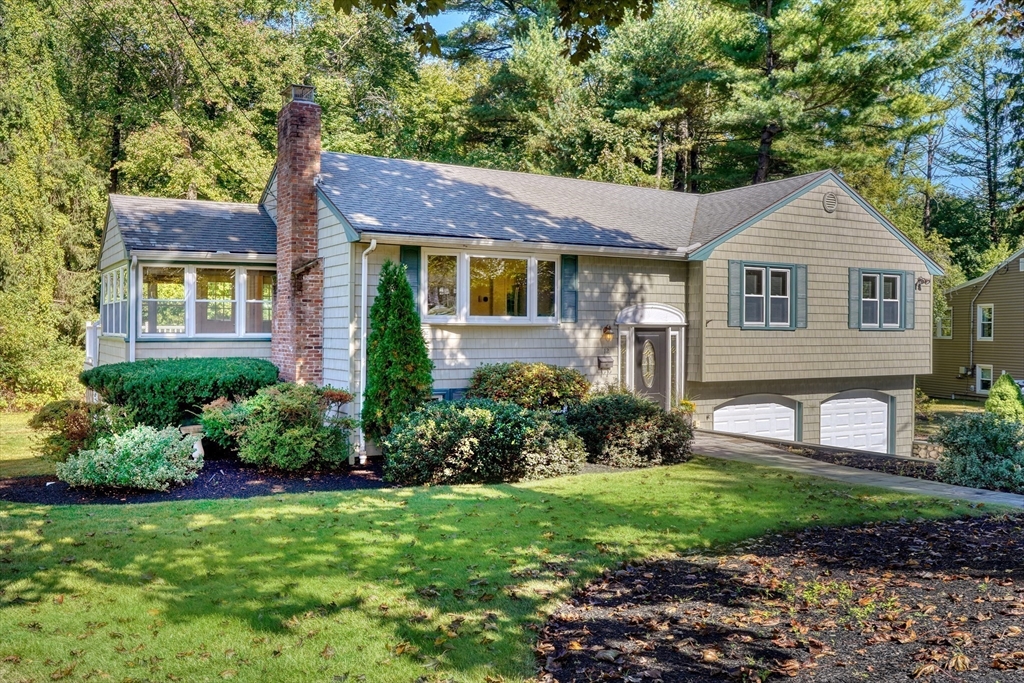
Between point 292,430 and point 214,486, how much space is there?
4.78 ft

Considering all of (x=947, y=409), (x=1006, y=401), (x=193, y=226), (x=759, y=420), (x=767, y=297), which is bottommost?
(x=947, y=409)

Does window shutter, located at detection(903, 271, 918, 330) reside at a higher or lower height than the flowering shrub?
higher

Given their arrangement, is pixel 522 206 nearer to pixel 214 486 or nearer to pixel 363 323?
pixel 363 323

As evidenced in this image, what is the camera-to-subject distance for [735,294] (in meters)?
15.4

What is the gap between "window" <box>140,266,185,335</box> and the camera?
15.7 meters

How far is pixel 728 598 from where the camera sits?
5570 millimetres

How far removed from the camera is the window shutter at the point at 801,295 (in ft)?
52.9

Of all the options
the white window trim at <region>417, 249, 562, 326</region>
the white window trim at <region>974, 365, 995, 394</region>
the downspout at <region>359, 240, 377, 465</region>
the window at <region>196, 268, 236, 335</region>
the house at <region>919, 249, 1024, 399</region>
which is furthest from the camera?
→ the white window trim at <region>974, 365, 995, 394</region>

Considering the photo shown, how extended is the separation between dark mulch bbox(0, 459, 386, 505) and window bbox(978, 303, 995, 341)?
84.6 feet

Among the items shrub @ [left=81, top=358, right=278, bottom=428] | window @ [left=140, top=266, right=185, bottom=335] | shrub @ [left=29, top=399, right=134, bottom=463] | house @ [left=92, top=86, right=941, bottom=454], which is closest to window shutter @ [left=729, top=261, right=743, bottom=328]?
house @ [left=92, top=86, right=941, bottom=454]

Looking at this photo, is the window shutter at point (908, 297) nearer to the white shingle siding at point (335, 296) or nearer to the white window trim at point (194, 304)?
the white shingle siding at point (335, 296)

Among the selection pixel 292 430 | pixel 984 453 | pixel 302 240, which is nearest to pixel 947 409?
pixel 984 453

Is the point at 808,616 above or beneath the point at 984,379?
beneath

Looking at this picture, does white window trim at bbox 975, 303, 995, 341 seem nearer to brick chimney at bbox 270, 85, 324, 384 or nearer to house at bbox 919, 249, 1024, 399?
house at bbox 919, 249, 1024, 399
